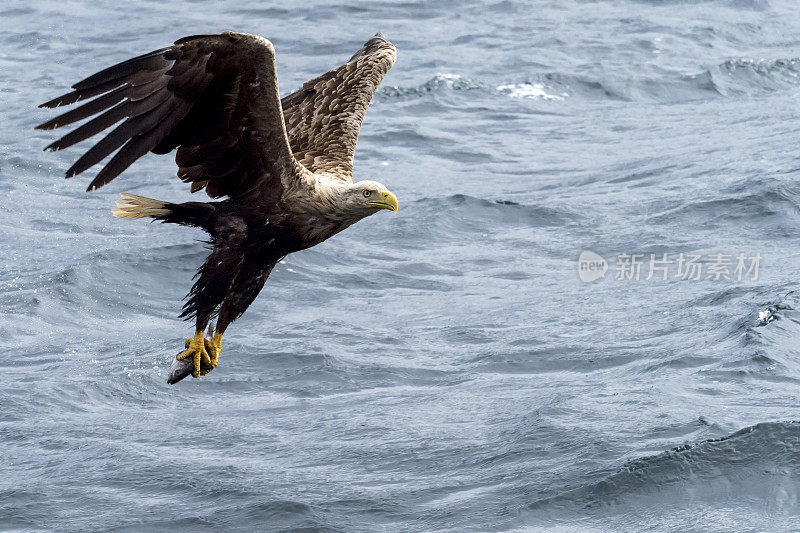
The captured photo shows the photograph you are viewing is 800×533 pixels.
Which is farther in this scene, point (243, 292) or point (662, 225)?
point (662, 225)

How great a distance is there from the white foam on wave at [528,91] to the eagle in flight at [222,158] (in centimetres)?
1240

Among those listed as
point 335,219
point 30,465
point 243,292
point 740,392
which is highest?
point 335,219

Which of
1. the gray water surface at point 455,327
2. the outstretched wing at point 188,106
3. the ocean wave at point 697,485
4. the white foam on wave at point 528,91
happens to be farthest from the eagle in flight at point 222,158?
the white foam on wave at point 528,91

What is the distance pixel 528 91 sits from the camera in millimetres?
21766

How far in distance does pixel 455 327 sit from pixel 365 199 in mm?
5519

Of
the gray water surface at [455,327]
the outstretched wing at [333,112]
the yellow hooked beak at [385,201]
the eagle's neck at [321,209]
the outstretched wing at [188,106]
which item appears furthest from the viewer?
the gray water surface at [455,327]

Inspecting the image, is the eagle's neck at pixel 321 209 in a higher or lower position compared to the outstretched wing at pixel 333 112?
lower

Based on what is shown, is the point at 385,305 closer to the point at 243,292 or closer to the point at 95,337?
the point at 95,337

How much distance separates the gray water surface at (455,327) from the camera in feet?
33.4

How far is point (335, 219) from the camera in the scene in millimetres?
8320

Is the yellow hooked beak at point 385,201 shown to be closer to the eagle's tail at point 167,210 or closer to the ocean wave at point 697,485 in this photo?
the eagle's tail at point 167,210

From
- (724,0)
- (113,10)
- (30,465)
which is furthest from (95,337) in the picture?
(724,0)

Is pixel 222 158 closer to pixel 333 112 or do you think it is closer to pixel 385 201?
pixel 385 201

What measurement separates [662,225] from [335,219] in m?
8.46
